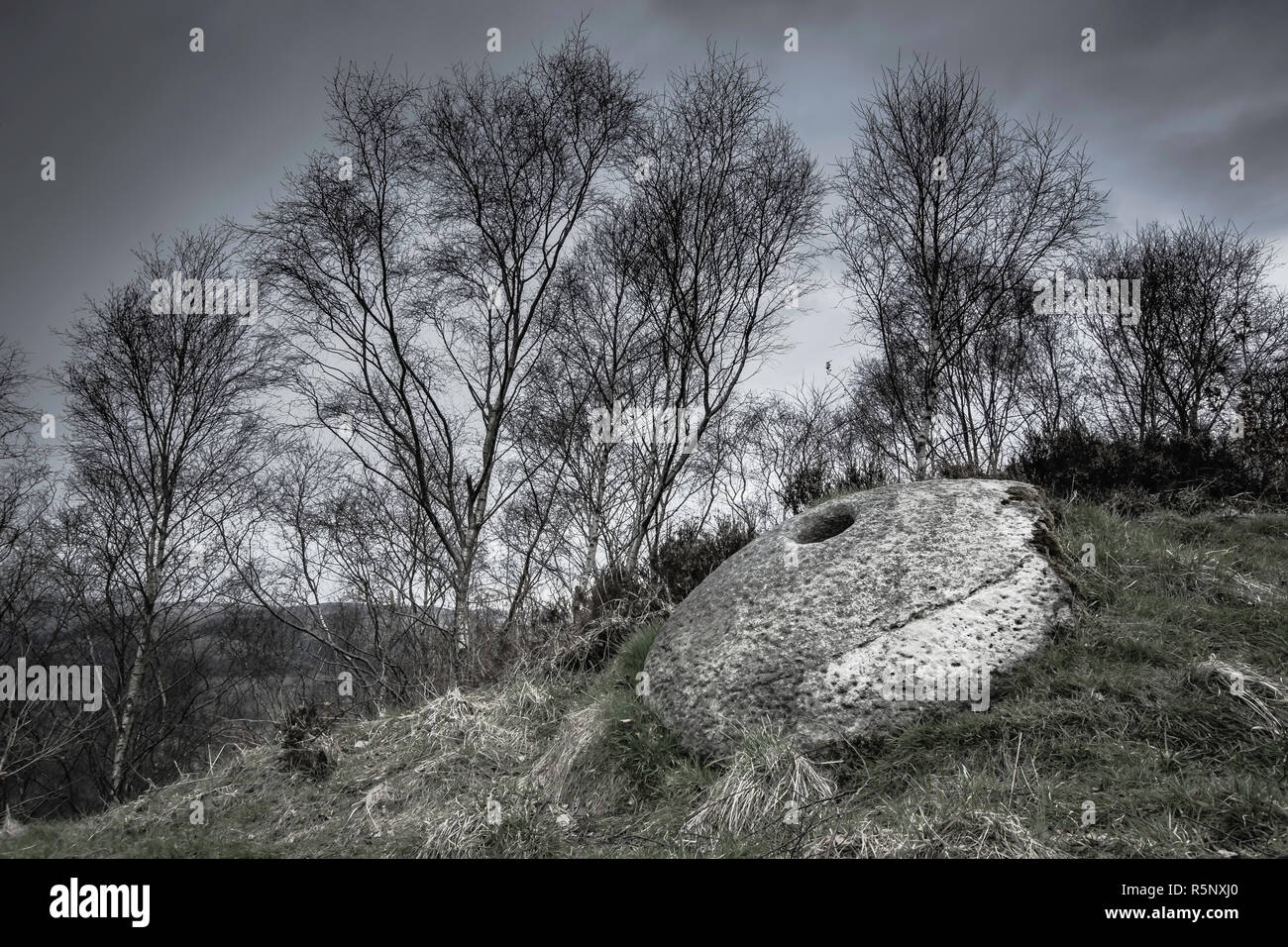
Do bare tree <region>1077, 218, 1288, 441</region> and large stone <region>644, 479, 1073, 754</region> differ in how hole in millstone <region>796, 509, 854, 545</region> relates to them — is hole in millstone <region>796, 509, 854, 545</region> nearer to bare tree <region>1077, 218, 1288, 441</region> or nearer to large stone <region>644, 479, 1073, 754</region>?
large stone <region>644, 479, 1073, 754</region>

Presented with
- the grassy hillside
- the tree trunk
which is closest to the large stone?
the grassy hillside

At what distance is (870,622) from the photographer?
4012 mm

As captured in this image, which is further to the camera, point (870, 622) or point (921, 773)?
point (870, 622)

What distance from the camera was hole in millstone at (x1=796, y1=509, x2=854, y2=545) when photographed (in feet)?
17.5

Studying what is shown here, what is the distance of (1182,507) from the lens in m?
6.45

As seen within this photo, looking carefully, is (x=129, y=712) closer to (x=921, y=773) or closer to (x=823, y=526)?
(x=823, y=526)

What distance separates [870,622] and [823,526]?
4.94 feet

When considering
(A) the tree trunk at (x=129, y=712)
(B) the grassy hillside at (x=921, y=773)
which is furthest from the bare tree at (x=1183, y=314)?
(A) the tree trunk at (x=129, y=712)

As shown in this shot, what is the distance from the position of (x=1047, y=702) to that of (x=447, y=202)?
30.8 ft

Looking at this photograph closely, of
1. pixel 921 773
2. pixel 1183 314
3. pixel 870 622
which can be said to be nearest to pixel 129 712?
pixel 870 622

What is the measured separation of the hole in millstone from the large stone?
0.32 meters

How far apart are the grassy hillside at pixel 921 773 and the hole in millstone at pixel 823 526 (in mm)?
1535

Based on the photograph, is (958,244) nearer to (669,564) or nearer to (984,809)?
(669,564)

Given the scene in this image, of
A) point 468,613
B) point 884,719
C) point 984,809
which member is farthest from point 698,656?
point 468,613
